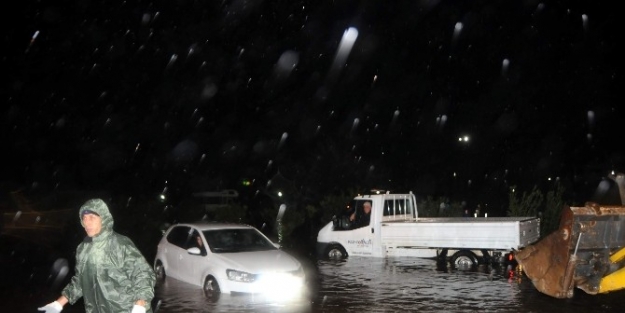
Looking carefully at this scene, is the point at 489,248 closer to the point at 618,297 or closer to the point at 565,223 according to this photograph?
the point at 618,297

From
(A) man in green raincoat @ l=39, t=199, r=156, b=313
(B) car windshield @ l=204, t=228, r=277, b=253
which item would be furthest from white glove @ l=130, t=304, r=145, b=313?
(B) car windshield @ l=204, t=228, r=277, b=253

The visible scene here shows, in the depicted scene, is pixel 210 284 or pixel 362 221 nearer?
pixel 210 284

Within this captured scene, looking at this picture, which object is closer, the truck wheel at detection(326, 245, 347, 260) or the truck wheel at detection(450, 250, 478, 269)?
the truck wheel at detection(450, 250, 478, 269)

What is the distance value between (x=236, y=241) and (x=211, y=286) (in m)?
1.29

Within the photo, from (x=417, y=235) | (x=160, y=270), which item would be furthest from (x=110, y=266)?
(x=417, y=235)

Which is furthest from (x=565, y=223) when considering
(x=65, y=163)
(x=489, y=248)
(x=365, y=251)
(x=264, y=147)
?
(x=264, y=147)

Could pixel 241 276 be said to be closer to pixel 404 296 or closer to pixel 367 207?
pixel 404 296

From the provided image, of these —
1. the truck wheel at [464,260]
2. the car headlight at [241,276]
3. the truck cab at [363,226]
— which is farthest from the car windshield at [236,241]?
the truck wheel at [464,260]

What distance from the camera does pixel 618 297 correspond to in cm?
1300

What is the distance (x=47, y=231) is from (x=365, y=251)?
9534mm

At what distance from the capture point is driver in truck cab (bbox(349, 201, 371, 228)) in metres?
19.2

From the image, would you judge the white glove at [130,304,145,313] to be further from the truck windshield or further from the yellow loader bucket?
the truck windshield

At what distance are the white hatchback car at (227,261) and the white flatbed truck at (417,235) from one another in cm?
524

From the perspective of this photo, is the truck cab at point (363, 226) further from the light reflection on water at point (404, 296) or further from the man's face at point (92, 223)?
the man's face at point (92, 223)
